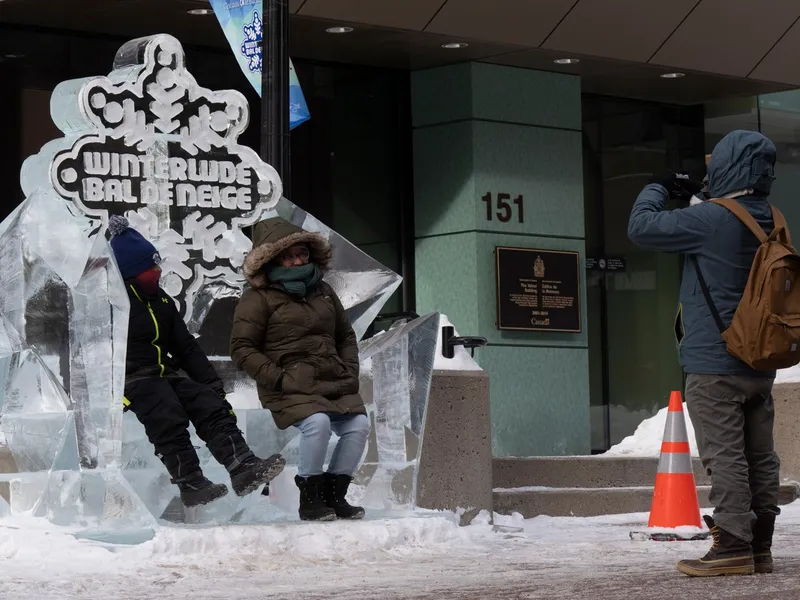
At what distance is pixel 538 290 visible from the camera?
1688cm

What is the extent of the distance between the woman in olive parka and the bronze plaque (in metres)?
8.11

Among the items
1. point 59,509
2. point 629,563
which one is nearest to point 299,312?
point 59,509

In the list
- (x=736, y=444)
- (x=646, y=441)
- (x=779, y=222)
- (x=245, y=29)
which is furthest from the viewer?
(x=646, y=441)

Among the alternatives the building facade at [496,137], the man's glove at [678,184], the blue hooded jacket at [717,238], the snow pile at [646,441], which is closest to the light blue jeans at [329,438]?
the blue hooded jacket at [717,238]

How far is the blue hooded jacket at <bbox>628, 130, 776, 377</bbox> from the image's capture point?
23.1 ft

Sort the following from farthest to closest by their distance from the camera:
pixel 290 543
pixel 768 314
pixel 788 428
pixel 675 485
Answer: pixel 788 428 < pixel 675 485 < pixel 290 543 < pixel 768 314

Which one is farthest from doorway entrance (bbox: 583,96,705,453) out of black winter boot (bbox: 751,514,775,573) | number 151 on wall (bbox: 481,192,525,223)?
black winter boot (bbox: 751,514,775,573)

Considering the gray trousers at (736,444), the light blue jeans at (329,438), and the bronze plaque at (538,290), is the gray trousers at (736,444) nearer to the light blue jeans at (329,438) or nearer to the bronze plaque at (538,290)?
the light blue jeans at (329,438)

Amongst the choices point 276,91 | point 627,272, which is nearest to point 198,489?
point 276,91

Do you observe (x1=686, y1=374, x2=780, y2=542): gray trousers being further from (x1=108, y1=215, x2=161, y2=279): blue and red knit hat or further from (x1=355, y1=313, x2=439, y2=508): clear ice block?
(x1=108, y1=215, x2=161, y2=279): blue and red knit hat

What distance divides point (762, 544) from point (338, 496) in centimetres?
234

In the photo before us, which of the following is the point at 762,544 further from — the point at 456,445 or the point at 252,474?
the point at 456,445

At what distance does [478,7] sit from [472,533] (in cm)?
710

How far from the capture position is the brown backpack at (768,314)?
680 centimetres
